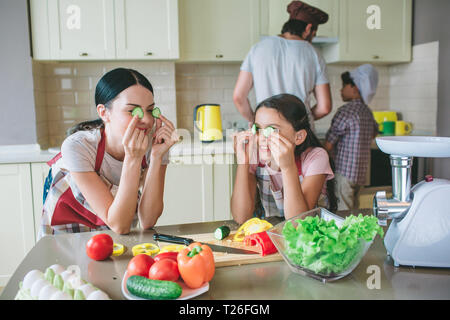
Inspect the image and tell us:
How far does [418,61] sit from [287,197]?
2904 millimetres

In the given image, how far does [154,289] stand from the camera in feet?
3.04

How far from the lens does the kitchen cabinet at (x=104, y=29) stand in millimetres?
3152

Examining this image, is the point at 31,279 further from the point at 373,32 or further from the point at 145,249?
the point at 373,32

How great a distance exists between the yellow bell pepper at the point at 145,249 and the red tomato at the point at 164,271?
0.23 metres

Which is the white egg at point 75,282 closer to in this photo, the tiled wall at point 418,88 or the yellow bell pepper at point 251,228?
the yellow bell pepper at point 251,228

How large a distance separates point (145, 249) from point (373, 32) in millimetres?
3305

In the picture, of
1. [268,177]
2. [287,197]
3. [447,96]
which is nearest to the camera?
[287,197]

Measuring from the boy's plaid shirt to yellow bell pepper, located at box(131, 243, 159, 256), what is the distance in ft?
7.32

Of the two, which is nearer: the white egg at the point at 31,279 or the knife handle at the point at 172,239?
the white egg at the point at 31,279

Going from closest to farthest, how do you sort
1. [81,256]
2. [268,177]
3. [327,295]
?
1. [327,295]
2. [81,256]
3. [268,177]

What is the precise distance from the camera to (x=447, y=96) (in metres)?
3.56

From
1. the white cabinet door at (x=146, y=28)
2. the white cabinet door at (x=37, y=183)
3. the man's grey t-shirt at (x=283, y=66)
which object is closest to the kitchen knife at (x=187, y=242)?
the man's grey t-shirt at (x=283, y=66)
